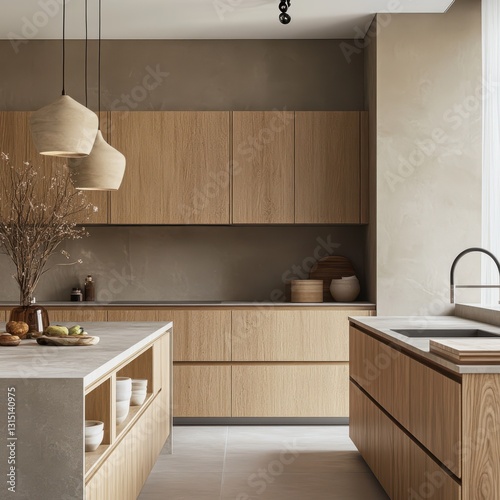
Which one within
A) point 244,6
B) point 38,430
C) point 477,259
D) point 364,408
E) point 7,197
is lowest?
point 364,408

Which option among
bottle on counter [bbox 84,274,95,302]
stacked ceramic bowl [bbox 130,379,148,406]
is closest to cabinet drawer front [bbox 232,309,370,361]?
bottle on counter [bbox 84,274,95,302]

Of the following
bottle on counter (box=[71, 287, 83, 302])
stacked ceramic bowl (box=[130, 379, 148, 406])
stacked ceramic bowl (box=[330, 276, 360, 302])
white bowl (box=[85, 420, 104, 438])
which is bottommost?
stacked ceramic bowl (box=[130, 379, 148, 406])

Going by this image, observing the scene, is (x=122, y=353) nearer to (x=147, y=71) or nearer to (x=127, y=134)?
(x=127, y=134)

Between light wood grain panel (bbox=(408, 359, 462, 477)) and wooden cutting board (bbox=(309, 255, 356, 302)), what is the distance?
2736 millimetres

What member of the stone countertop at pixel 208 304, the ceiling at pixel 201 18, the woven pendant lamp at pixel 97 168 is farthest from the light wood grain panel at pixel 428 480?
the ceiling at pixel 201 18

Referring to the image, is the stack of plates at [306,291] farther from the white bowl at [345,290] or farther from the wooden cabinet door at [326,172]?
the wooden cabinet door at [326,172]

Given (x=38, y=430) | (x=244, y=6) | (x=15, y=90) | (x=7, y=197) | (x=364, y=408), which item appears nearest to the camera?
(x=38, y=430)

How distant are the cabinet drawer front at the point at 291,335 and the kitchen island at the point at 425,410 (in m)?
0.82

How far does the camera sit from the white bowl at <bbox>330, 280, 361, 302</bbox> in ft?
17.4

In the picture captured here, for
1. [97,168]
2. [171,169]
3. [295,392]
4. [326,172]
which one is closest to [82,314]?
[171,169]

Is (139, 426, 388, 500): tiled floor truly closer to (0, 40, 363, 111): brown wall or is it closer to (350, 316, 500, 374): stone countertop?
(350, 316, 500, 374): stone countertop

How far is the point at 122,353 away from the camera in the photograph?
265 cm

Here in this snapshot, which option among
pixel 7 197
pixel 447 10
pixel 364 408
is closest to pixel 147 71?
pixel 7 197

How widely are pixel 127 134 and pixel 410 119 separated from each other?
2.00 m
